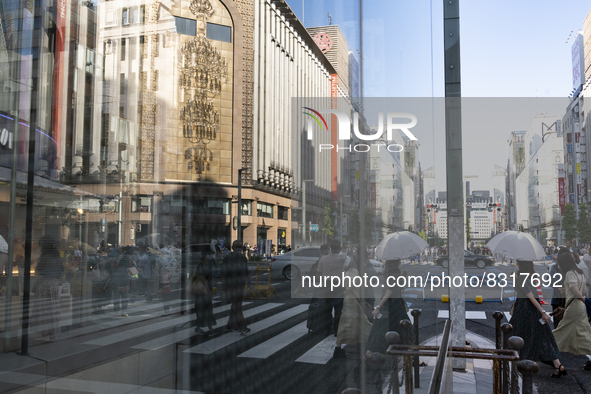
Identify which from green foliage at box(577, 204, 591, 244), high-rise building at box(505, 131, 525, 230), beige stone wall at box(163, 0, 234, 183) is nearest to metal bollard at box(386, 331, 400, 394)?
beige stone wall at box(163, 0, 234, 183)

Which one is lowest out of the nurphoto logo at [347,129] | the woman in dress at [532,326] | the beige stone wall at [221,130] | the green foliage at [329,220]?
Answer: the woman in dress at [532,326]

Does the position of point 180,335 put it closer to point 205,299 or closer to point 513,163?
point 205,299

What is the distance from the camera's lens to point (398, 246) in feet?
2.83

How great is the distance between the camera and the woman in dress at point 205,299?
1660 mm

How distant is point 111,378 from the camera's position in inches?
65.5

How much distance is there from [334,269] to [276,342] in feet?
5.96

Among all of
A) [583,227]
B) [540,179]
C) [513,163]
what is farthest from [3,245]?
[540,179]

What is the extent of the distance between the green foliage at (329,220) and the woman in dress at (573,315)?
389cm

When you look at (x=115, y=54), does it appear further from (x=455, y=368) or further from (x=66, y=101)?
(x=455, y=368)

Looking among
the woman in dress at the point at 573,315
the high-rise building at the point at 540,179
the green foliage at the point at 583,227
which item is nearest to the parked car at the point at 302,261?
the woman in dress at the point at 573,315

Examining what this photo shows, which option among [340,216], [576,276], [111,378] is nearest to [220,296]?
[111,378]

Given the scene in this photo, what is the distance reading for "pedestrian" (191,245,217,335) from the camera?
167cm

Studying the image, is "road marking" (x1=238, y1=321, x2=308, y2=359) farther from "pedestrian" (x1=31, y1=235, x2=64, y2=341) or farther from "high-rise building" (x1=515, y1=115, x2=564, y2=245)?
"high-rise building" (x1=515, y1=115, x2=564, y2=245)

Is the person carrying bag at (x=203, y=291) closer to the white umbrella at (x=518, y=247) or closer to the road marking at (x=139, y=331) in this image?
the road marking at (x=139, y=331)
